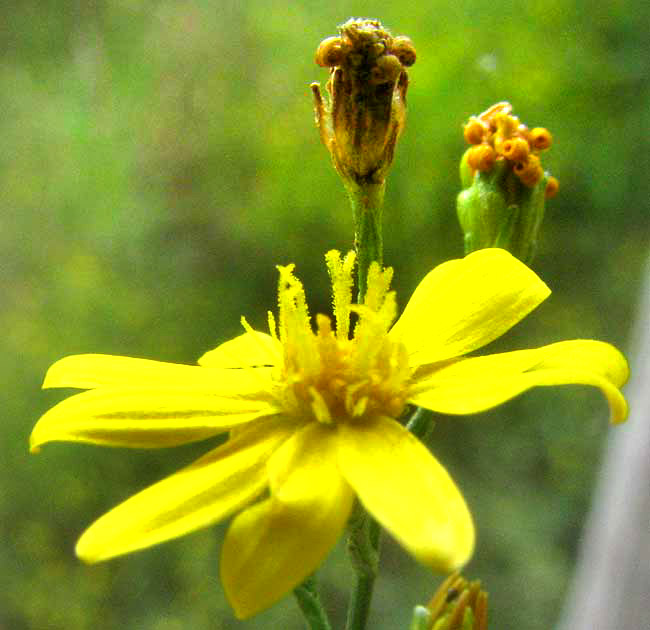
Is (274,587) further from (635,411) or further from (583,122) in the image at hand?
(583,122)

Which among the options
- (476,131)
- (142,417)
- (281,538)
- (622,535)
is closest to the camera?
(281,538)

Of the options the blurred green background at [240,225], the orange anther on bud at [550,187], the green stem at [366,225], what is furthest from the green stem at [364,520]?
the blurred green background at [240,225]

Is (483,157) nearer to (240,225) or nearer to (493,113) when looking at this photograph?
(493,113)

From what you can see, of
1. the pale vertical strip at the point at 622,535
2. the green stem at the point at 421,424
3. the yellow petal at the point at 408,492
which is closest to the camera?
the yellow petal at the point at 408,492

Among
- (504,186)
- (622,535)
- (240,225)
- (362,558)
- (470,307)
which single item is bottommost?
(622,535)

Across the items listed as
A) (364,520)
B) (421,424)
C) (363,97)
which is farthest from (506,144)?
(364,520)

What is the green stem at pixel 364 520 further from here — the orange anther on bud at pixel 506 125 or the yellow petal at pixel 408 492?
the orange anther on bud at pixel 506 125

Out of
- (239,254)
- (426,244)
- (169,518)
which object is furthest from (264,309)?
(169,518)

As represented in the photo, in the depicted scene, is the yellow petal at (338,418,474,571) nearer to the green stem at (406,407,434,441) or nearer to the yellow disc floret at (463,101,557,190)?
the green stem at (406,407,434,441)
